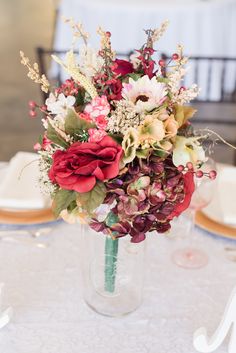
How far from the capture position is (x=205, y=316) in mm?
1113

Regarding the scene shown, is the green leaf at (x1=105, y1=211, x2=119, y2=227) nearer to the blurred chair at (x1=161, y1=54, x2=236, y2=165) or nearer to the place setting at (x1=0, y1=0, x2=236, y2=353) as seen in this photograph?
the place setting at (x1=0, y1=0, x2=236, y2=353)

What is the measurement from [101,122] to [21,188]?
71 cm

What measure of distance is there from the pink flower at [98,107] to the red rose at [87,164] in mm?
44

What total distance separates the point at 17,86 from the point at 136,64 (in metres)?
4.02

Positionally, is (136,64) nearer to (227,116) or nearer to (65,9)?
(227,116)

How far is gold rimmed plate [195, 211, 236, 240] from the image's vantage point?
4.46ft

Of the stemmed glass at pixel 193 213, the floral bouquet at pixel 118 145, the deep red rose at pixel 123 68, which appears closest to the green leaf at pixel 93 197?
the floral bouquet at pixel 118 145

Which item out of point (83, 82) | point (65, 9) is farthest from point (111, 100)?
point (65, 9)

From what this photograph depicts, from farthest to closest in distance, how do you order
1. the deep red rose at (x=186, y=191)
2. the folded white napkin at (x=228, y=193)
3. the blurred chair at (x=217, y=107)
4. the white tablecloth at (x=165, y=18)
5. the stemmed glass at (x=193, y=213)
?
the white tablecloth at (x=165, y=18) < the blurred chair at (x=217, y=107) < the folded white napkin at (x=228, y=193) < the stemmed glass at (x=193, y=213) < the deep red rose at (x=186, y=191)

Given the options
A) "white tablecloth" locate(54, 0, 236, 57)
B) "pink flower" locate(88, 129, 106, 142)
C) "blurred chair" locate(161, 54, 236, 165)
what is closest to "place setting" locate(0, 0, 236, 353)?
"pink flower" locate(88, 129, 106, 142)

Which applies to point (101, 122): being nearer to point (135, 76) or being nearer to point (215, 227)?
point (135, 76)

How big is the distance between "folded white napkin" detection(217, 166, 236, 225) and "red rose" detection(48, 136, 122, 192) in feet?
2.00

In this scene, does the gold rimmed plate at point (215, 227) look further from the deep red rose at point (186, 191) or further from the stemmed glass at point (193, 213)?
the deep red rose at point (186, 191)

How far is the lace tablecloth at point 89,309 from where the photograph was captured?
103 cm
